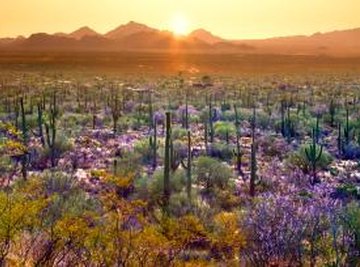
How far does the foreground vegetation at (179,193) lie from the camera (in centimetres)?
1193

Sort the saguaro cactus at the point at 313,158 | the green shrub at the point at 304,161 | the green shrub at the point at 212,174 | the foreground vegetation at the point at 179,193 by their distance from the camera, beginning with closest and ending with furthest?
the foreground vegetation at the point at 179,193 → the green shrub at the point at 212,174 → the saguaro cactus at the point at 313,158 → the green shrub at the point at 304,161

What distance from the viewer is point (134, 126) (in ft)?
125

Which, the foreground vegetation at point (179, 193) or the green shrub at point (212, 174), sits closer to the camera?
the foreground vegetation at point (179, 193)

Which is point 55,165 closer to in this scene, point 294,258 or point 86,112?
point 294,258

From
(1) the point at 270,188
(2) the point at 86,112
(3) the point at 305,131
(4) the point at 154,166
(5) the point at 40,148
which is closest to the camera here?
(1) the point at 270,188

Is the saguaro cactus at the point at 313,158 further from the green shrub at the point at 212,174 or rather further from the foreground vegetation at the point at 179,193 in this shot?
the green shrub at the point at 212,174

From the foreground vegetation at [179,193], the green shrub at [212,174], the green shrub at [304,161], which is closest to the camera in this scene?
the foreground vegetation at [179,193]

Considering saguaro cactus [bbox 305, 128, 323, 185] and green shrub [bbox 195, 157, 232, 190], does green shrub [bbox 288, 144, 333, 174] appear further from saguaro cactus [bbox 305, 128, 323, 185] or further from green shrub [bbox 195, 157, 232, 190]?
green shrub [bbox 195, 157, 232, 190]

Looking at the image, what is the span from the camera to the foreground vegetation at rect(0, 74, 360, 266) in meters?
11.9

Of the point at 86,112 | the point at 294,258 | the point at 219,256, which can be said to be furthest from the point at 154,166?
the point at 86,112

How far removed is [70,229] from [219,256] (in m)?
4.99

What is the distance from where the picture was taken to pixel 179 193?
2064 cm

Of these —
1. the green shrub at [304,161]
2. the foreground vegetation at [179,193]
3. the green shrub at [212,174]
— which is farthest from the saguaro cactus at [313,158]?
the green shrub at [212,174]

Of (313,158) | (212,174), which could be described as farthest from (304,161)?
(212,174)
